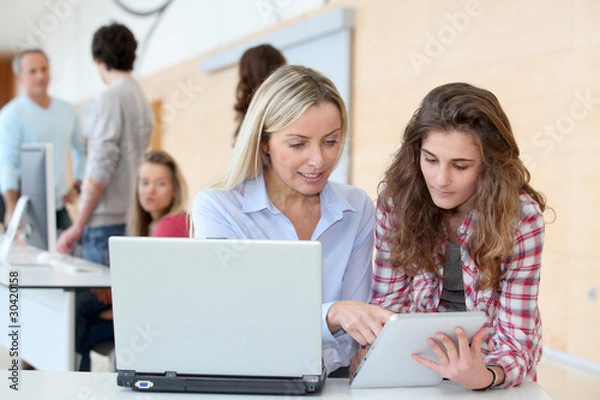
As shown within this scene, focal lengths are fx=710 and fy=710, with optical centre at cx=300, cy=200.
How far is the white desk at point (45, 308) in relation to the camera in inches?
92.2

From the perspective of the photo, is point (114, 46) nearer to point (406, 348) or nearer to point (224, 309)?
point (224, 309)

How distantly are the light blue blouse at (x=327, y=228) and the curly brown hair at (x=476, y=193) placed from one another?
100 mm

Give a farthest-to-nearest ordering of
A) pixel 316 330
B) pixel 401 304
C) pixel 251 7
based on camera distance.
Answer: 1. pixel 251 7
2. pixel 401 304
3. pixel 316 330

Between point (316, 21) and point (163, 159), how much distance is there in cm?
163

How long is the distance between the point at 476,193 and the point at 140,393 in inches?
31.5

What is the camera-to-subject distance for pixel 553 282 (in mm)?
2924

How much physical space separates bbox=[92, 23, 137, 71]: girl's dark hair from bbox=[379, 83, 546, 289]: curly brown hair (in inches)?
74.8

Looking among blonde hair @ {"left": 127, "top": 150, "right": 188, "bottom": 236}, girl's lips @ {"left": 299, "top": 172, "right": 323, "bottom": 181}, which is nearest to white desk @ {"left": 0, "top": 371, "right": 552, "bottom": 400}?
girl's lips @ {"left": 299, "top": 172, "right": 323, "bottom": 181}

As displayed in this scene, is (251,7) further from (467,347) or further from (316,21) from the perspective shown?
(467,347)

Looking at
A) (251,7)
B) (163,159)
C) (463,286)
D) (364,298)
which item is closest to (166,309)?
(364,298)

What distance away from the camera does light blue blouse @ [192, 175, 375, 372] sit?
1579 mm

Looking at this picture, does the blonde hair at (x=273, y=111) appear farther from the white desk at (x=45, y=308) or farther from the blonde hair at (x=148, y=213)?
the blonde hair at (x=148, y=213)

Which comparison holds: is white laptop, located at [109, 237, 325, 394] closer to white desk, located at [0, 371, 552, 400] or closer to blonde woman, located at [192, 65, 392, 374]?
white desk, located at [0, 371, 552, 400]

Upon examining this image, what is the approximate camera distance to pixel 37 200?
275 centimetres
